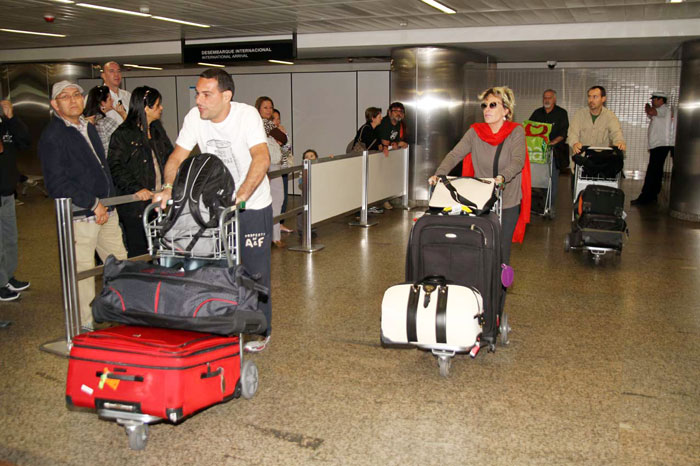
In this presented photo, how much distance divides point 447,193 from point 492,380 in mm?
1241

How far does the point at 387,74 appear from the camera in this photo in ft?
43.3

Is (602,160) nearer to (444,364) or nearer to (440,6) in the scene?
(440,6)

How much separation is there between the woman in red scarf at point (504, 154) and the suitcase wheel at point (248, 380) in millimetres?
1762

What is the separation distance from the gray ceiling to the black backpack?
17.0ft

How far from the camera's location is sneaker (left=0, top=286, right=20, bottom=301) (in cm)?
589

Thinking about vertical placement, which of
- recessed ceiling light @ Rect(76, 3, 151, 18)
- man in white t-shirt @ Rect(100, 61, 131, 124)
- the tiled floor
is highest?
recessed ceiling light @ Rect(76, 3, 151, 18)

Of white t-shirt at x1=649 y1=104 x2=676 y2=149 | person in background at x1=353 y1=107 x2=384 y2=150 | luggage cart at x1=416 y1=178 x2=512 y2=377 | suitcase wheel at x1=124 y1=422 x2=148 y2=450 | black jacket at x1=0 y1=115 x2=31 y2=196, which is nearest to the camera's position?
suitcase wheel at x1=124 y1=422 x2=148 y2=450

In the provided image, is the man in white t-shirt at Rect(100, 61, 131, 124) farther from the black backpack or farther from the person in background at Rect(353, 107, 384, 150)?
the person in background at Rect(353, 107, 384, 150)

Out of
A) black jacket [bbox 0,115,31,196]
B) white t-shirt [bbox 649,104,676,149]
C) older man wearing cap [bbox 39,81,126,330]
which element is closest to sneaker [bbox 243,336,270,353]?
older man wearing cap [bbox 39,81,126,330]

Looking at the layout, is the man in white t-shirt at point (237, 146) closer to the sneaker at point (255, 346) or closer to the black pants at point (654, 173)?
the sneaker at point (255, 346)

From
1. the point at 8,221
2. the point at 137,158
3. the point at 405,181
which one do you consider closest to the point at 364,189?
the point at 405,181

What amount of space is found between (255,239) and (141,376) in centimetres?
138

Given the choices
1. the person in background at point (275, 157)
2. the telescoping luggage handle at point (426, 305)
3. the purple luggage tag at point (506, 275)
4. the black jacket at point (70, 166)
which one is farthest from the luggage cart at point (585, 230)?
the black jacket at point (70, 166)

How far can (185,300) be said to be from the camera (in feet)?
10.1
